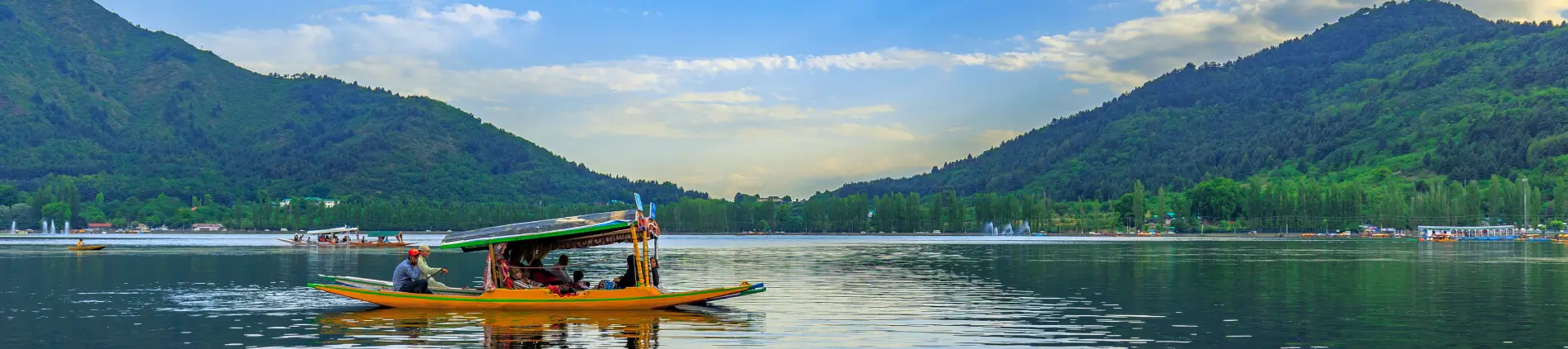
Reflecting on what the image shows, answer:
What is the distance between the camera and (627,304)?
113 feet

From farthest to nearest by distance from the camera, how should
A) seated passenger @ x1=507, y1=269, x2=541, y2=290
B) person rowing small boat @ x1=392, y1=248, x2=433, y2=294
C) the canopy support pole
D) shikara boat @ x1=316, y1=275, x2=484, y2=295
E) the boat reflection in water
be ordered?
shikara boat @ x1=316, y1=275, x2=484, y2=295
seated passenger @ x1=507, y1=269, x2=541, y2=290
person rowing small boat @ x1=392, y1=248, x2=433, y2=294
the canopy support pole
the boat reflection in water

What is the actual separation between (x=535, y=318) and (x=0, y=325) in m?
13.3

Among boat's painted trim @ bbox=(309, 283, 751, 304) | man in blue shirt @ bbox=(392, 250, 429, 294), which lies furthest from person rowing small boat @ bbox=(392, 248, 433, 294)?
boat's painted trim @ bbox=(309, 283, 751, 304)

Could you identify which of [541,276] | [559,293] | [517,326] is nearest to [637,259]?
[559,293]

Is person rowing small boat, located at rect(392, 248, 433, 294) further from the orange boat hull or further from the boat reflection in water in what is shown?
the boat reflection in water

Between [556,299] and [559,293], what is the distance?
0.98ft

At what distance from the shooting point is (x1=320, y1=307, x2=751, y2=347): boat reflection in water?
90.5ft

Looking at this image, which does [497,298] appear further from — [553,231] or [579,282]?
[579,282]

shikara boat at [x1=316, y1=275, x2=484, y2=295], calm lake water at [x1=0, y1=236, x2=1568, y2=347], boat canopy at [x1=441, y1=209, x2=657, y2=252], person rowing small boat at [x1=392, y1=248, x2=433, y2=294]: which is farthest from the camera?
shikara boat at [x1=316, y1=275, x2=484, y2=295]

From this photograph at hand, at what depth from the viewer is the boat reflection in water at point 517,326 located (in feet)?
90.5

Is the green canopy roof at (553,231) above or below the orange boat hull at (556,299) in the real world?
above

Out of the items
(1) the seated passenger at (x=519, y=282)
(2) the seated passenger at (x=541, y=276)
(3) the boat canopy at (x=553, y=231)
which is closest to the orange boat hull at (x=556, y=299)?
(1) the seated passenger at (x=519, y=282)

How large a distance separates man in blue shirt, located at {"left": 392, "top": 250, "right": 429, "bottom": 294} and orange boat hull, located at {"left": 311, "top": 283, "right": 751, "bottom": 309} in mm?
478

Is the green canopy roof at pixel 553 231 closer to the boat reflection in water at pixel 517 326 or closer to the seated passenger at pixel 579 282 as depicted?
the seated passenger at pixel 579 282
